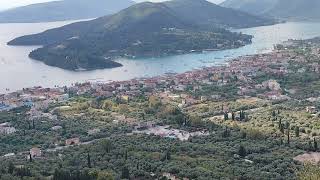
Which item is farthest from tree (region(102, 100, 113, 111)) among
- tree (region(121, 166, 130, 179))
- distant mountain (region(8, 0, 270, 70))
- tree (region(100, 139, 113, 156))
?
distant mountain (region(8, 0, 270, 70))

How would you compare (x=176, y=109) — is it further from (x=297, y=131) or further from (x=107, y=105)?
(x=297, y=131)

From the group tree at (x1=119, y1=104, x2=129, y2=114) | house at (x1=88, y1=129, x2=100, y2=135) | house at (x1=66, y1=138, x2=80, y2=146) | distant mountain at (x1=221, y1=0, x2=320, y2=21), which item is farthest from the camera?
distant mountain at (x1=221, y1=0, x2=320, y2=21)

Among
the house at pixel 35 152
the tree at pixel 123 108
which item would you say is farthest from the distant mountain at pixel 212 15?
the house at pixel 35 152

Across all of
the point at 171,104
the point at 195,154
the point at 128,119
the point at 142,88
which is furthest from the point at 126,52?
the point at 195,154

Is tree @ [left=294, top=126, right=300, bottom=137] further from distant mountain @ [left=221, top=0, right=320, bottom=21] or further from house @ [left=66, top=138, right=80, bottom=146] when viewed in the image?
distant mountain @ [left=221, top=0, right=320, bottom=21]

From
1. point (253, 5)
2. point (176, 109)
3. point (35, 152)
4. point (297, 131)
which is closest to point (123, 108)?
point (176, 109)

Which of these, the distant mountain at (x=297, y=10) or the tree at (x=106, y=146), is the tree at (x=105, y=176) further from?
the distant mountain at (x=297, y=10)

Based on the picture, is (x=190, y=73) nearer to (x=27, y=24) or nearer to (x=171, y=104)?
(x=171, y=104)
